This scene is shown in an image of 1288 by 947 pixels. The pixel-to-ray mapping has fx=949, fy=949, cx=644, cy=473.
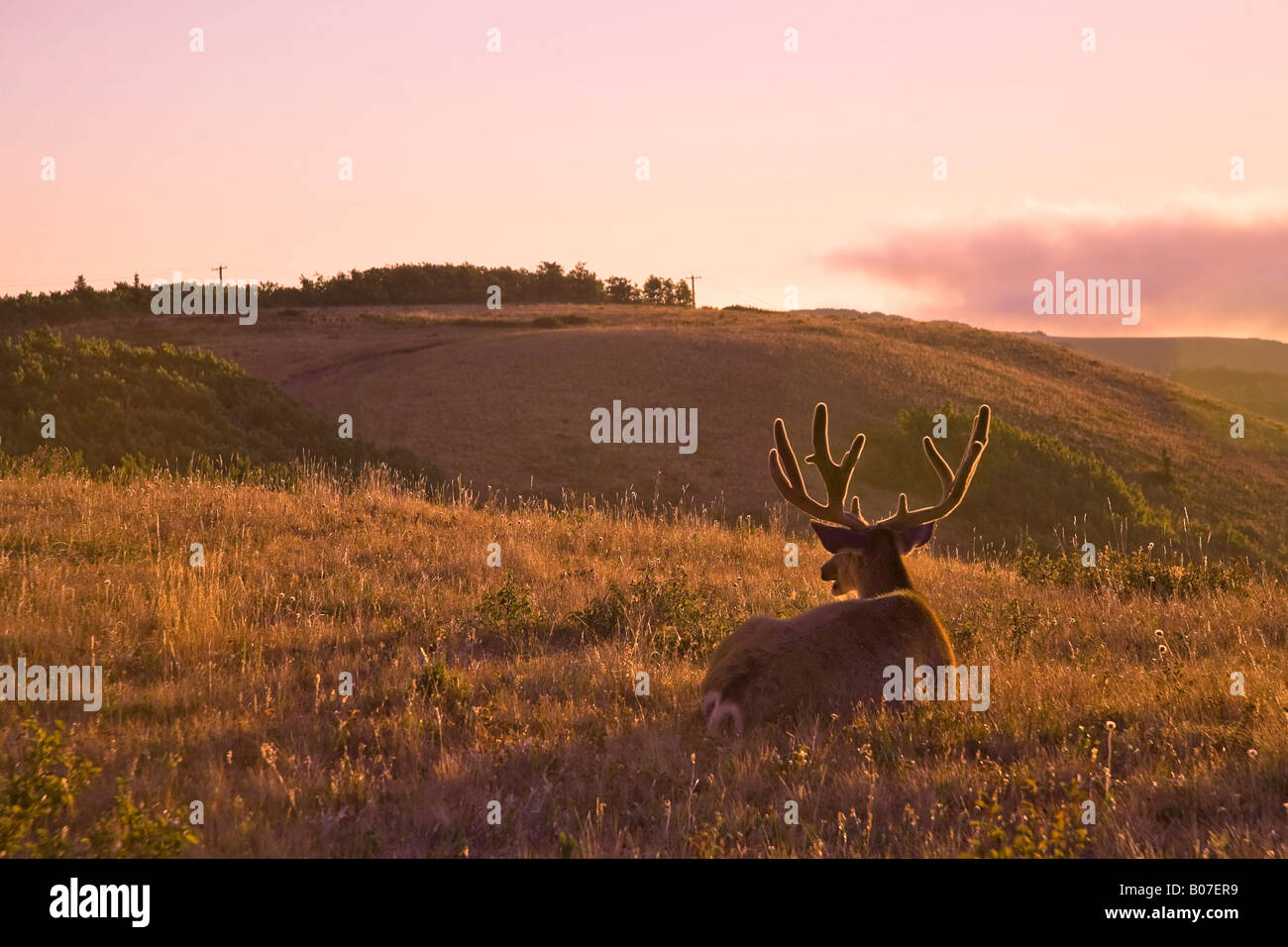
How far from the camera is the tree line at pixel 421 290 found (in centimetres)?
7356

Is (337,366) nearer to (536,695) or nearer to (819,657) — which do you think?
(536,695)

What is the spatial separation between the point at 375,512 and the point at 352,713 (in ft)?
25.4

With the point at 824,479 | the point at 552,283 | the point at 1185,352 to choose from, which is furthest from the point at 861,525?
the point at 1185,352

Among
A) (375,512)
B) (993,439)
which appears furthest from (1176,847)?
(993,439)

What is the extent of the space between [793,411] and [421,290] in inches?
2507

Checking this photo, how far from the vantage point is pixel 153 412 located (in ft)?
72.1

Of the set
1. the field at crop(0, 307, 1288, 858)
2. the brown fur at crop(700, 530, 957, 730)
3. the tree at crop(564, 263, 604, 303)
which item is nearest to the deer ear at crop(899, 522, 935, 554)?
the brown fur at crop(700, 530, 957, 730)

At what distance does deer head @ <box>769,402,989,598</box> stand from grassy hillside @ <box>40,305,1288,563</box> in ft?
62.7

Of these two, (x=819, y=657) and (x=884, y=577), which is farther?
(x=884, y=577)

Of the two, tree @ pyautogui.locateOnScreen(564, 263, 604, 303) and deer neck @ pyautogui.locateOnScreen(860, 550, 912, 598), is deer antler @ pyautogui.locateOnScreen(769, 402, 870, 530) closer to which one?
deer neck @ pyautogui.locateOnScreen(860, 550, 912, 598)

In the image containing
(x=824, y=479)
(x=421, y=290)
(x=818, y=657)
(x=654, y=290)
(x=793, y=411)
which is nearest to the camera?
(x=818, y=657)

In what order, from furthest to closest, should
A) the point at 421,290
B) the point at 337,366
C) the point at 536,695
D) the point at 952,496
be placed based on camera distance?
the point at 421,290 < the point at 337,366 < the point at 952,496 < the point at 536,695

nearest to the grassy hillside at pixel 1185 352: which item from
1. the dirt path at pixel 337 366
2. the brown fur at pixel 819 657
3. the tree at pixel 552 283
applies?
the tree at pixel 552 283

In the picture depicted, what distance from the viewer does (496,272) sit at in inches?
4124
